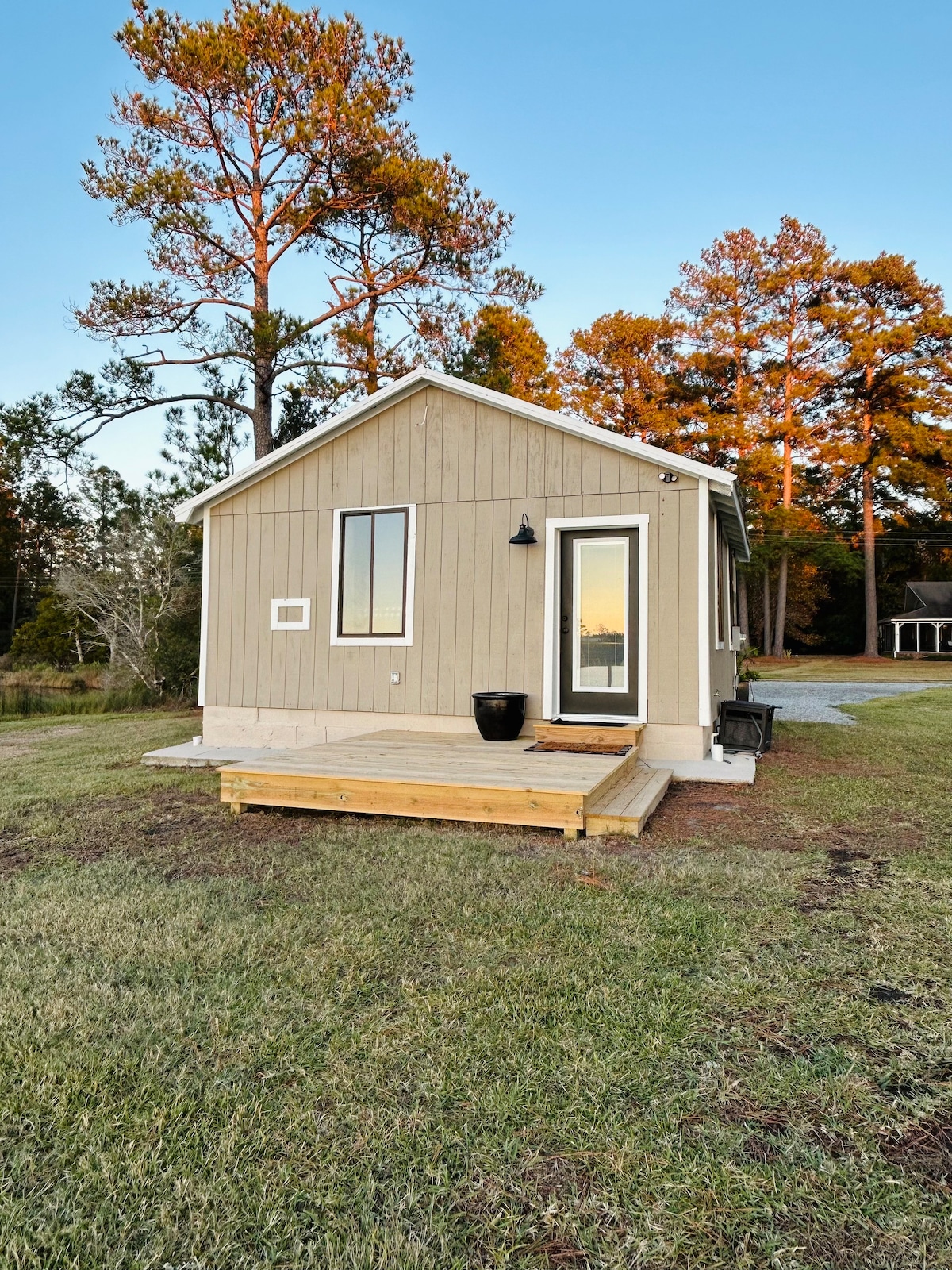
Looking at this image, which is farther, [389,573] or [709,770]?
[389,573]

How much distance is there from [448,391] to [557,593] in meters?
2.18

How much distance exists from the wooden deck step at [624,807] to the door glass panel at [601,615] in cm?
136

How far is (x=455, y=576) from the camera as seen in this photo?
676 cm

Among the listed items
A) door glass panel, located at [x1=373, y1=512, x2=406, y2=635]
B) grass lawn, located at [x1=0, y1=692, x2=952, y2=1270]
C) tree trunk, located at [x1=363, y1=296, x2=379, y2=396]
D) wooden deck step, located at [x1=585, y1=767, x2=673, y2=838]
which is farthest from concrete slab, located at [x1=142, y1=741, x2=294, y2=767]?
tree trunk, located at [x1=363, y1=296, x2=379, y2=396]

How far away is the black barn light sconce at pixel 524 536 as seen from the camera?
21.0ft

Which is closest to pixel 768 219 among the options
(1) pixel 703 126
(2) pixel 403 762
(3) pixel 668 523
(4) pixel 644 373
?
(4) pixel 644 373

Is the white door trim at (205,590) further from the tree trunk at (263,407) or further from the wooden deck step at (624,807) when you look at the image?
the tree trunk at (263,407)

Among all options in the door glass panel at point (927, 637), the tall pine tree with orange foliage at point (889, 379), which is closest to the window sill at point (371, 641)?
the tall pine tree with orange foliage at point (889, 379)

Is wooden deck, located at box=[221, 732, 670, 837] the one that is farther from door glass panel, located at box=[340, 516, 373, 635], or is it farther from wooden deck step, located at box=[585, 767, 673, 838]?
door glass panel, located at box=[340, 516, 373, 635]

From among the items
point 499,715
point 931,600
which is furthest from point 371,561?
point 931,600

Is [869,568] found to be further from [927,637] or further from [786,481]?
[927,637]

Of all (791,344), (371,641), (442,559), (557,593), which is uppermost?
(791,344)

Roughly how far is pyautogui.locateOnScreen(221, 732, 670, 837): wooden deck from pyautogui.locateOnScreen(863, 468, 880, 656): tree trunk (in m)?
24.5

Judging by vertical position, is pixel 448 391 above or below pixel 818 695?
above
